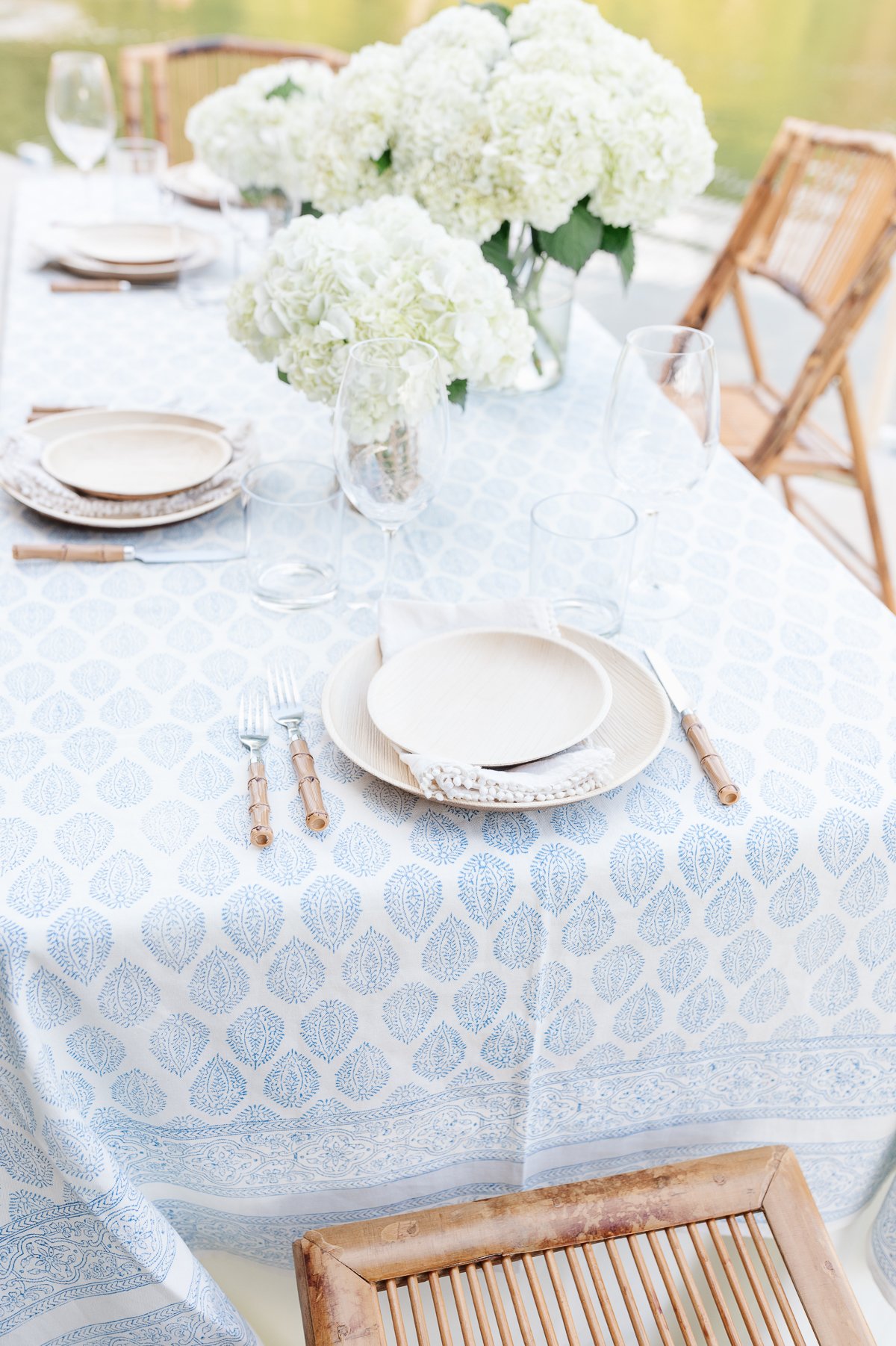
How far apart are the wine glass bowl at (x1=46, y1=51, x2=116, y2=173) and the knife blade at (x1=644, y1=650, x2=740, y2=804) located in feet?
4.69

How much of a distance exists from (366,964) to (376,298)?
1.83 feet

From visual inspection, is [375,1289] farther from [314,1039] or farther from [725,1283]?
[725,1283]

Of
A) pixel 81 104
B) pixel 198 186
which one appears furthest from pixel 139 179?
pixel 81 104

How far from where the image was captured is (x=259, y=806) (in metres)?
0.71

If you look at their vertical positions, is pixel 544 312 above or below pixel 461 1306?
above

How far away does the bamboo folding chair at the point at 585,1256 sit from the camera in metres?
0.72

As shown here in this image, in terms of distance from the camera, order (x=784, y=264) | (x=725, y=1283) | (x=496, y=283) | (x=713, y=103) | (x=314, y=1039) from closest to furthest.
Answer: (x=314, y=1039), (x=725, y=1283), (x=496, y=283), (x=784, y=264), (x=713, y=103)

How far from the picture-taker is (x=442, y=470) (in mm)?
876

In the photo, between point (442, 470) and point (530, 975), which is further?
point (442, 470)

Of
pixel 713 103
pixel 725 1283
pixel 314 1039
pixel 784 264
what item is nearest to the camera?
pixel 314 1039

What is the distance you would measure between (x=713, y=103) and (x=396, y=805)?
8.64 m

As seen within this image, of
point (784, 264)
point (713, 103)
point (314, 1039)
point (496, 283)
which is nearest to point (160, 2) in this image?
point (713, 103)

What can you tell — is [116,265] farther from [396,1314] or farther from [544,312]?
[396,1314]

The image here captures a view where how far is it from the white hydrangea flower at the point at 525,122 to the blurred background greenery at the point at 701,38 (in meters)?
6.65
